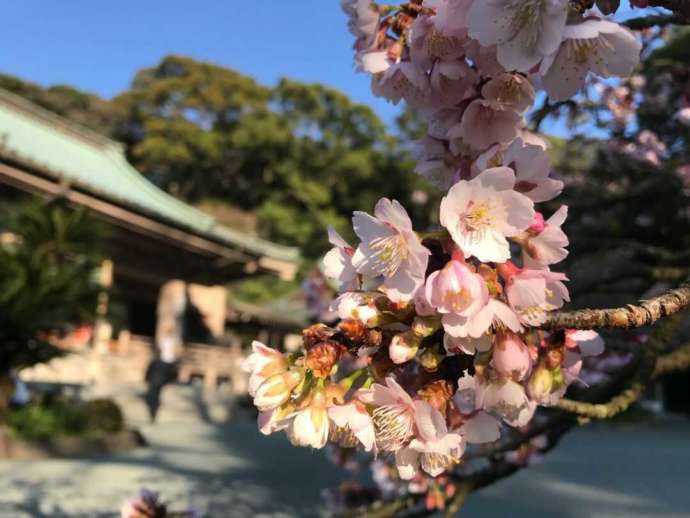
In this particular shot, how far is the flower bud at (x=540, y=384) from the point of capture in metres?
0.80

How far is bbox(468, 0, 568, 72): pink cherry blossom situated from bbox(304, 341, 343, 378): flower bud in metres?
0.38

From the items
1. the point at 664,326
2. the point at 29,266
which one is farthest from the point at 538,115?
the point at 29,266

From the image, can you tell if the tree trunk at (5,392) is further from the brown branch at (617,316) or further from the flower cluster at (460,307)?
the brown branch at (617,316)

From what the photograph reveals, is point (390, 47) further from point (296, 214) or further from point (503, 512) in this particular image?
point (296, 214)

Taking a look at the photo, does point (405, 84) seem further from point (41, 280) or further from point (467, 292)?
point (41, 280)

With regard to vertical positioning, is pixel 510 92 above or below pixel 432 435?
above

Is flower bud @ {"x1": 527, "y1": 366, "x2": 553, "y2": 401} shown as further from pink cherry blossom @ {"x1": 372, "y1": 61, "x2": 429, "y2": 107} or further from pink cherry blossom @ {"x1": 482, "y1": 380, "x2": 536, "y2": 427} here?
pink cherry blossom @ {"x1": 372, "y1": 61, "x2": 429, "y2": 107}

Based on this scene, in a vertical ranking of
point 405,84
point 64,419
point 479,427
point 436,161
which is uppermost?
point 405,84

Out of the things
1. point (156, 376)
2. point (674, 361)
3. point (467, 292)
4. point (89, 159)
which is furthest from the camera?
point (89, 159)

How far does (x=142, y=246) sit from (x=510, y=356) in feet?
40.2

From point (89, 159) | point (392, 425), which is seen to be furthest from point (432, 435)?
point (89, 159)

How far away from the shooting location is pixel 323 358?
72cm

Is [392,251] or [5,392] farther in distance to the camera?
[5,392]

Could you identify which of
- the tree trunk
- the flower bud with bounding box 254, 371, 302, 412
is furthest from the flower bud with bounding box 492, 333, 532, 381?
the tree trunk
